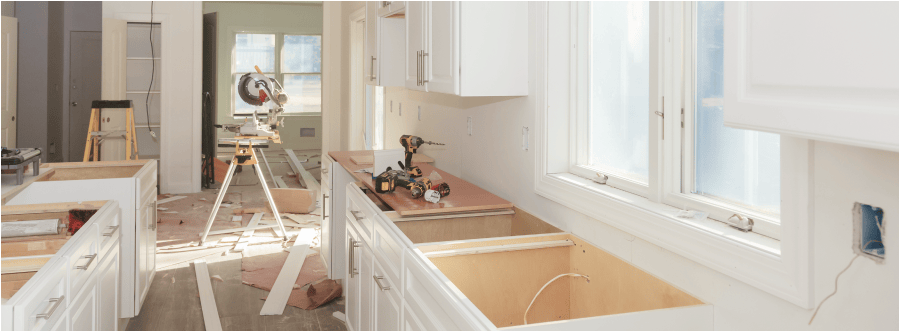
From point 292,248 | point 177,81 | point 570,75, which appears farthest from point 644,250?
point 177,81

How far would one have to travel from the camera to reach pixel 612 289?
4.30ft

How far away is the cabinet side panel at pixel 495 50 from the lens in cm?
126

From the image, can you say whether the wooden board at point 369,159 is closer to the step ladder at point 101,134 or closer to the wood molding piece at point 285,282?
the wood molding piece at point 285,282

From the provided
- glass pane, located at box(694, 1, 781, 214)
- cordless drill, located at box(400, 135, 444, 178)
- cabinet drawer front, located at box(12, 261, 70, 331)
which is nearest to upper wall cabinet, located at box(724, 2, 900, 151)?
glass pane, located at box(694, 1, 781, 214)

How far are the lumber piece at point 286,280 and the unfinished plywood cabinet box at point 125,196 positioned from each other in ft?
0.82

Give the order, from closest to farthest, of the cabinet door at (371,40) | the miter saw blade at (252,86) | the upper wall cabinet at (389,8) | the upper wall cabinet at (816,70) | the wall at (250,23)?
the upper wall cabinet at (816,70) → the upper wall cabinet at (389,8) → the cabinet door at (371,40) → the miter saw blade at (252,86) → the wall at (250,23)

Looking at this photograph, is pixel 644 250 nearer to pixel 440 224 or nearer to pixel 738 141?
pixel 738 141

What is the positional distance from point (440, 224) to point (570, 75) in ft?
1.67

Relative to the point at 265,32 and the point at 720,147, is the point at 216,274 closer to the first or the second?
the point at 720,147

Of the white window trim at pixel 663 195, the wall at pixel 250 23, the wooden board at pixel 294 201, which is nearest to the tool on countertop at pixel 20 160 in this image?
the white window trim at pixel 663 195

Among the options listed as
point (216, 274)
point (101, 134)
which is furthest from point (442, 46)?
point (101, 134)

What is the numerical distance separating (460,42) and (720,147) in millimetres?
579

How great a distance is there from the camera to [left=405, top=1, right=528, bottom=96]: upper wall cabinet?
3.98 ft

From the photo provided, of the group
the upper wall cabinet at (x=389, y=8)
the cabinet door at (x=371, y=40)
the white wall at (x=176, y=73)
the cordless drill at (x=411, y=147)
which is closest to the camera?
the upper wall cabinet at (x=389, y=8)
